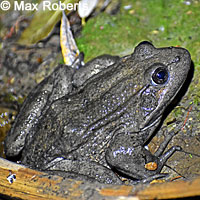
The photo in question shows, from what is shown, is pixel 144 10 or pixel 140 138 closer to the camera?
pixel 140 138

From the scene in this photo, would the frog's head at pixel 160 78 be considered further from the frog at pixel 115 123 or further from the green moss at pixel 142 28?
the green moss at pixel 142 28

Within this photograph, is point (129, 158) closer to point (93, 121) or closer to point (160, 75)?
point (93, 121)

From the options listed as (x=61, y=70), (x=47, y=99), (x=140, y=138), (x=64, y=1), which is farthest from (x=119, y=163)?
(x=64, y=1)

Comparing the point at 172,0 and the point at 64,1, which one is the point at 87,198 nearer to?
the point at 64,1

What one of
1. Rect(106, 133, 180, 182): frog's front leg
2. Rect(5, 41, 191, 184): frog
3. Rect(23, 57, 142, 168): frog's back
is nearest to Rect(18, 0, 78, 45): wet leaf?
Rect(5, 41, 191, 184): frog

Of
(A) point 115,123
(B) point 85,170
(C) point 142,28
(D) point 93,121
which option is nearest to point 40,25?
(C) point 142,28
